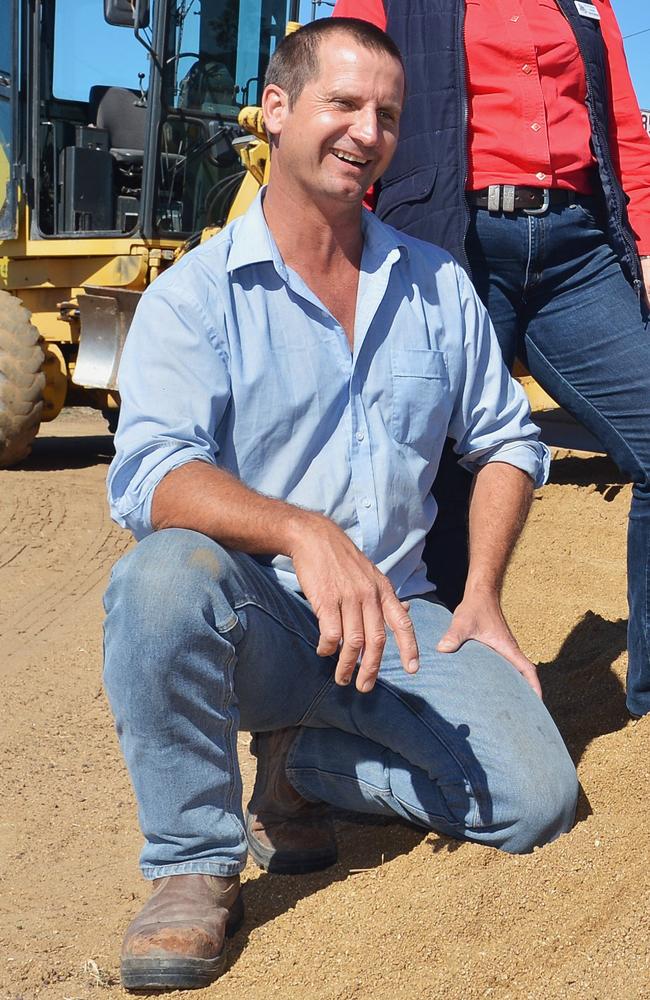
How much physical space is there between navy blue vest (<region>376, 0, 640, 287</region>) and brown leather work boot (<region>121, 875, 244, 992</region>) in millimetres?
1573

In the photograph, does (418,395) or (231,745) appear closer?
(231,745)

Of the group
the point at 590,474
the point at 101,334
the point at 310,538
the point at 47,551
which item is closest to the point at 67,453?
the point at 101,334

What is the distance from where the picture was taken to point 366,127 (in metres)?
2.56

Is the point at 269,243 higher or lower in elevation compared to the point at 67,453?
higher

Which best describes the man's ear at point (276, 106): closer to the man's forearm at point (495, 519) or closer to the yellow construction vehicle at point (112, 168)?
the man's forearm at point (495, 519)

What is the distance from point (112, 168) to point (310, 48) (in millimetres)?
5446

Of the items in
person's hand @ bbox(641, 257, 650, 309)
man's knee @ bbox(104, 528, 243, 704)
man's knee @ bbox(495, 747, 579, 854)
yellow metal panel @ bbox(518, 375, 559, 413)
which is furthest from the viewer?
yellow metal panel @ bbox(518, 375, 559, 413)

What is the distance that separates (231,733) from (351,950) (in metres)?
0.45

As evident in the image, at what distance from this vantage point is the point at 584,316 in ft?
9.98

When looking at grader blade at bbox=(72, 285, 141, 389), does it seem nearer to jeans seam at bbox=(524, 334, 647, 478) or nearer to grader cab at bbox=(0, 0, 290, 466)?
grader cab at bbox=(0, 0, 290, 466)

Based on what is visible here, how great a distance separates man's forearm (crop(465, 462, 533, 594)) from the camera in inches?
102

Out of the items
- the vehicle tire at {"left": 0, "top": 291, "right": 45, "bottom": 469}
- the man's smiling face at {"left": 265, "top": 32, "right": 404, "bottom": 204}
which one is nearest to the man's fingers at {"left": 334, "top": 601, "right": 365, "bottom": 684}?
the man's smiling face at {"left": 265, "top": 32, "right": 404, "bottom": 204}

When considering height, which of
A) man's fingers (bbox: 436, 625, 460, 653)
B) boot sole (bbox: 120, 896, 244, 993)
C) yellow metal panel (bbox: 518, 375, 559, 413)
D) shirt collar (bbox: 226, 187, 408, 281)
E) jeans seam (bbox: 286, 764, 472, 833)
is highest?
shirt collar (bbox: 226, 187, 408, 281)

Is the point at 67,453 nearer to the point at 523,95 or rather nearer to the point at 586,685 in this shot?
the point at 586,685
